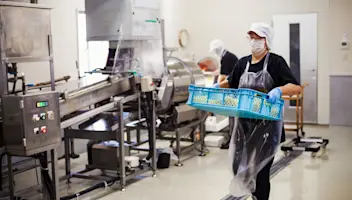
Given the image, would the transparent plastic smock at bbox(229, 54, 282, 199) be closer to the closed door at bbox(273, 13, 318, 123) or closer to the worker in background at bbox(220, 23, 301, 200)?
the worker in background at bbox(220, 23, 301, 200)

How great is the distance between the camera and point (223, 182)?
504 cm

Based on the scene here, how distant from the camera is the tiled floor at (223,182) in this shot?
459cm

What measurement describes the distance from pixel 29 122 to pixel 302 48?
5.77 m

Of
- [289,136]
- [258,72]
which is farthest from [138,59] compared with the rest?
[289,136]

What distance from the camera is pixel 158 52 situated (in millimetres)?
5488

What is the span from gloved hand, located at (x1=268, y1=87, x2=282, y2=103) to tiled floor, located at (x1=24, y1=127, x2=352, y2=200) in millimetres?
1641

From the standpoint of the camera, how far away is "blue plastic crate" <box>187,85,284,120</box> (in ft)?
10.1

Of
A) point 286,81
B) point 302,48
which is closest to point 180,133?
point 286,81

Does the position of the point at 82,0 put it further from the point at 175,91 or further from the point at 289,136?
the point at 289,136

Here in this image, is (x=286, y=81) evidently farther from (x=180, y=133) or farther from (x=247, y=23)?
(x=247, y=23)

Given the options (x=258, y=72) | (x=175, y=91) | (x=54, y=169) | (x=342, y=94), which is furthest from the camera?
(x=342, y=94)

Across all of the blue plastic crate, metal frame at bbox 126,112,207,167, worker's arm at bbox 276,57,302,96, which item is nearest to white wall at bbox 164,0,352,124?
metal frame at bbox 126,112,207,167

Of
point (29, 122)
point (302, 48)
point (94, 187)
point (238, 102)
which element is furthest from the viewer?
point (302, 48)

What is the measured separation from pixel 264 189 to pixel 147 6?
2.70 m
